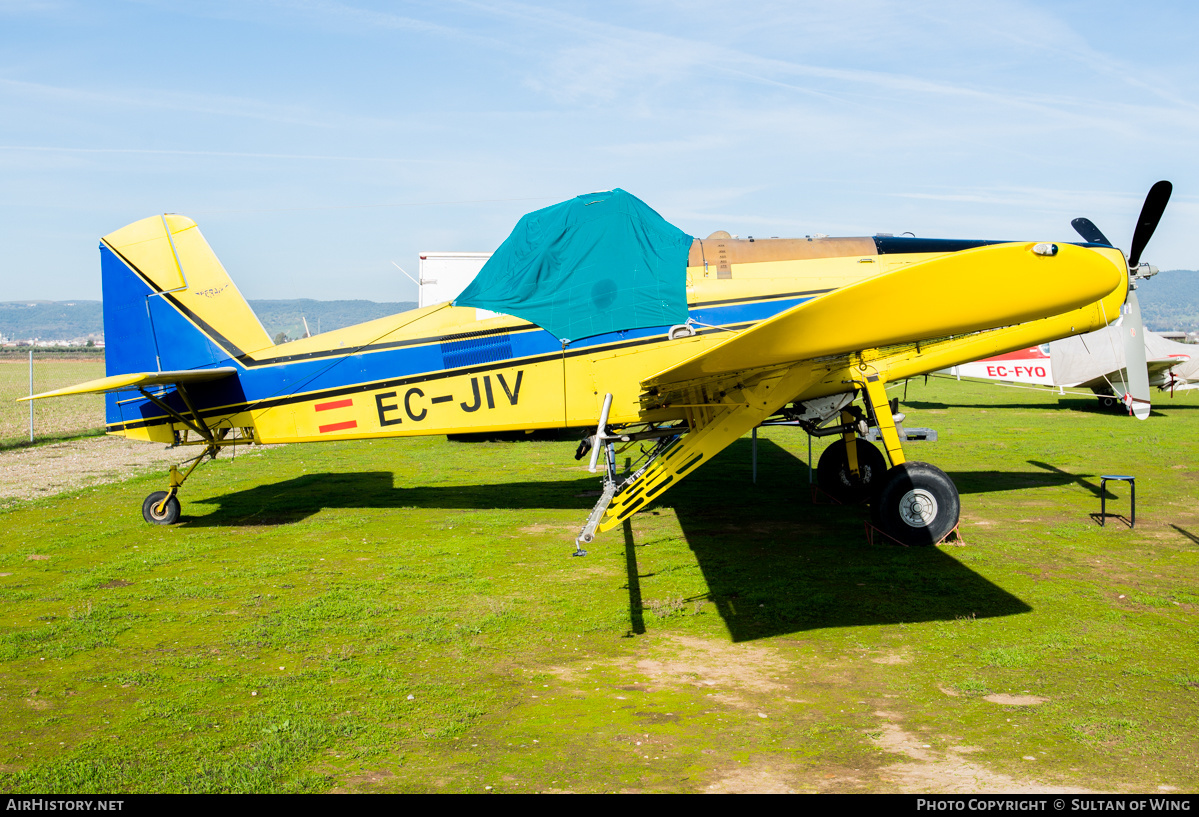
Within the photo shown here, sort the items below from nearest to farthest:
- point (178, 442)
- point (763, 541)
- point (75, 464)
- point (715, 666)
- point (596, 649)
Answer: point (715, 666), point (596, 649), point (763, 541), point (178, 442), point (75, 464)

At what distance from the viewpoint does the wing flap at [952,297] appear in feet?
14.9

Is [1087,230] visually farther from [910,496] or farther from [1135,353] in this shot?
[910,496]

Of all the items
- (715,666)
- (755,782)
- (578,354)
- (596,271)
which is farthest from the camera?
(578,354)

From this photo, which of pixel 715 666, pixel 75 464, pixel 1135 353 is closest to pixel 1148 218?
pixel 1135 353

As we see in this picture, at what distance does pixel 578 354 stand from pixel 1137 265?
292 inches

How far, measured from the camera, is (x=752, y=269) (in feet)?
29.7

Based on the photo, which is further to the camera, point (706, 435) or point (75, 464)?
point (75, 464)

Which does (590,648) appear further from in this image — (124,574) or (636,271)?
→ (124,574)

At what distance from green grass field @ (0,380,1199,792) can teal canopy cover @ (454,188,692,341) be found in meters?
2.71

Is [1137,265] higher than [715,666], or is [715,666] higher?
[1137,265]

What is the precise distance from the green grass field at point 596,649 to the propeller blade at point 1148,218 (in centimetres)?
348

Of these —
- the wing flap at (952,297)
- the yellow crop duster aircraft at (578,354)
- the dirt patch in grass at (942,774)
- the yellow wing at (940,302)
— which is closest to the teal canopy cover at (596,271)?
the yellow crop duster aircraft at (578,354)

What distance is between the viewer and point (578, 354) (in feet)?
30.1

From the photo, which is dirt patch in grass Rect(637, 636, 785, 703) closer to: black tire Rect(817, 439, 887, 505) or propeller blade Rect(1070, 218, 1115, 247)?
black tire Rect(817, 439, 887, 505)
